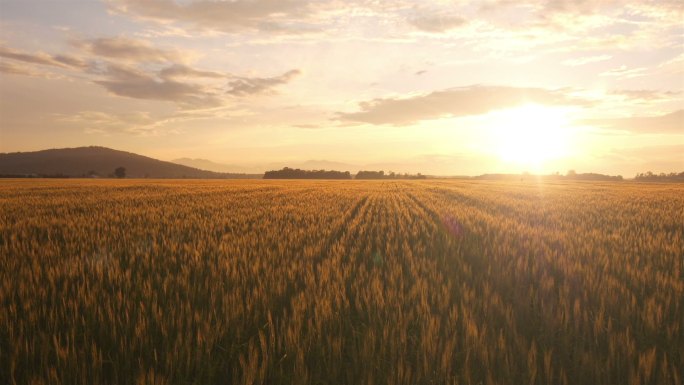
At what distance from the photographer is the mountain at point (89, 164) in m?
163

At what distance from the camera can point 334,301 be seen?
12.0 ft

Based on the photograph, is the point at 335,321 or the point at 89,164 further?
the point at 89,164

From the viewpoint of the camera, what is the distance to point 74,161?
17012 cm

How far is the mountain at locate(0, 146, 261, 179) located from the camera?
534 feet

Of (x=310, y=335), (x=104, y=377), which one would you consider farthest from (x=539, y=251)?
(x=104, y=377)

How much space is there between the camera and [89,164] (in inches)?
6526

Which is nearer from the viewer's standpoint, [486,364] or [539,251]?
[486,364]

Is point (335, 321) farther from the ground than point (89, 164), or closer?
closer

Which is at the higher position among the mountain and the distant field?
the mountain

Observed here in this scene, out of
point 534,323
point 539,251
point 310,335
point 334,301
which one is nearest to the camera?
point 310,335

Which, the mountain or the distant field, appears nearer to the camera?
the distant field

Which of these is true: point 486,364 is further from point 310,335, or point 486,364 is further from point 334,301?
point 334,301

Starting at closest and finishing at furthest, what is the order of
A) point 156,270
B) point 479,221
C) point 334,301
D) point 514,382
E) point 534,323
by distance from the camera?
point 514,382
point 534,323
point 334,301
point 156,270
point 479,221

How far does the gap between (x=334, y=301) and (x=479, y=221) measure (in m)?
8.04
